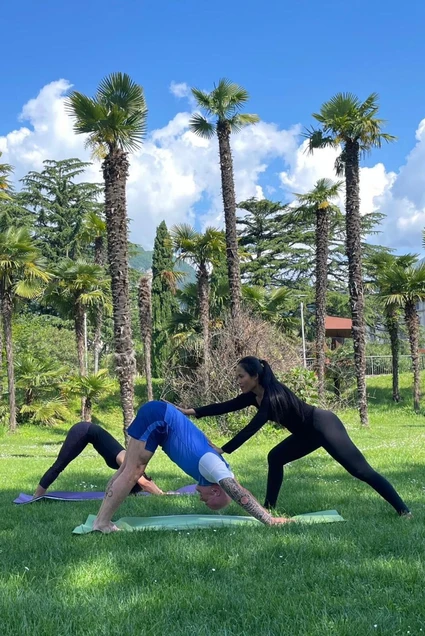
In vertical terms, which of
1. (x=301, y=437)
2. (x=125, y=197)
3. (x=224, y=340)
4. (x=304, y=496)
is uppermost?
(x=125, y=197)

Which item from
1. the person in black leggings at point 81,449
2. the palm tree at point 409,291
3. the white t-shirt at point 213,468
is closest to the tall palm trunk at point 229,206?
the palm tree at point 409,291

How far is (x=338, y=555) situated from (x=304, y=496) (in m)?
2.57

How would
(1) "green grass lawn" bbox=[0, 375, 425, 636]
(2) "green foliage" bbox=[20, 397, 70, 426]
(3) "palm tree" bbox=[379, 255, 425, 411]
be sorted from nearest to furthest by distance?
1. (1) "green grass lawn" bbox=[0, 375, 425, 636]
2. (2) "green foliage" bbox=[20, 397, 70, 426]
3. (3) "palm tree" bbox=[379, 255, 425, 411]

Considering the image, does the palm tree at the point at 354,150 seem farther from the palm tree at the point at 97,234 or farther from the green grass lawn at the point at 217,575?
the green grass lawn at the point at 217,575

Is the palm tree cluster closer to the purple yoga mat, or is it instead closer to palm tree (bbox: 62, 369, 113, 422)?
palm tree (bbox: 62, 369, 113, 422)

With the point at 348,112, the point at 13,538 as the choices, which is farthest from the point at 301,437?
the point at 348,112

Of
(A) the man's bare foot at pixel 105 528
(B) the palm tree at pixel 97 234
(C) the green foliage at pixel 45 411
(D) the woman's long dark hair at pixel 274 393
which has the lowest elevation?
(C) the green foliage at pixel 45 411

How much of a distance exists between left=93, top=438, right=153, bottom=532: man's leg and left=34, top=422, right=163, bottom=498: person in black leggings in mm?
1943

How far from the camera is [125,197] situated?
51.5 ft

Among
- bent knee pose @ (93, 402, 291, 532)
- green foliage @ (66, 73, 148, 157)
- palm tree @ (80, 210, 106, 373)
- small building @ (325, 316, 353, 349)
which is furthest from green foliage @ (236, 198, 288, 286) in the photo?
bent knee pose @ (93, 402, 291, 532)

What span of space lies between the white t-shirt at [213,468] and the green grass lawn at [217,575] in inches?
17.4

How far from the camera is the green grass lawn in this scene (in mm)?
3094

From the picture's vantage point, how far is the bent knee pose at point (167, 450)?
16.7ft

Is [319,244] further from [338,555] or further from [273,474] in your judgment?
[338,555]
